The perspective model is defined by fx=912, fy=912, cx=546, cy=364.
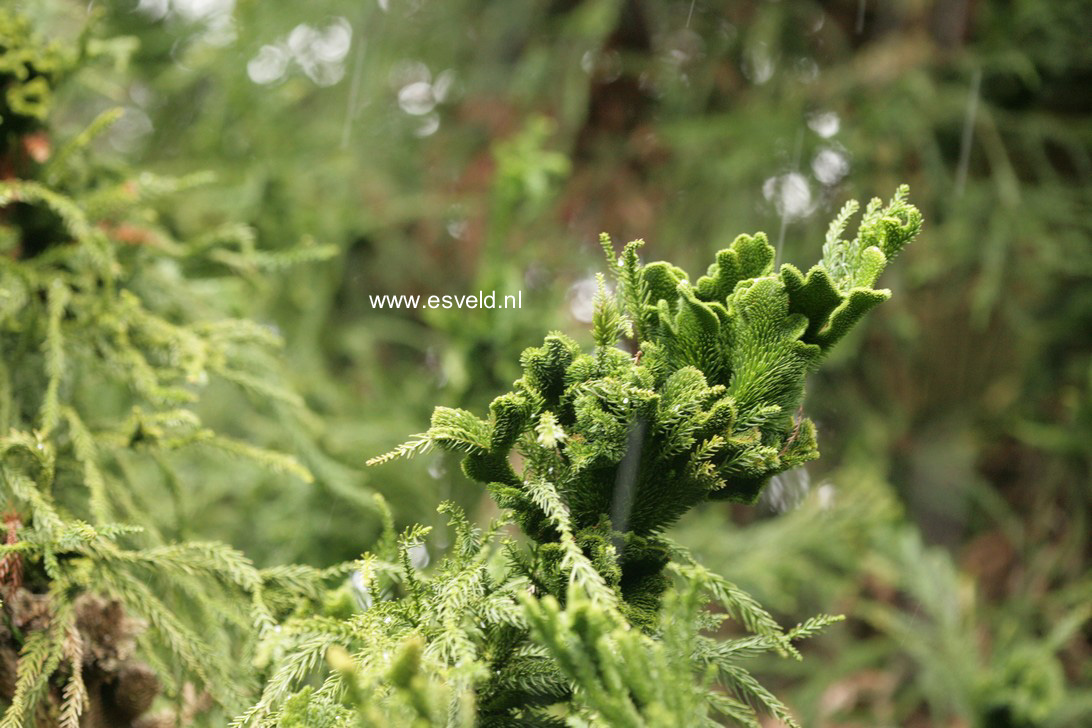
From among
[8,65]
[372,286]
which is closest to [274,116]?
[372,286]

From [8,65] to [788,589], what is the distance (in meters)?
2.39

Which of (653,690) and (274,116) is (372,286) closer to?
(274,116)

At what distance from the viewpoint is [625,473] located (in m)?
0.89

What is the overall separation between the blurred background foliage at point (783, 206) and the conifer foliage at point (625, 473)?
1.46 metres

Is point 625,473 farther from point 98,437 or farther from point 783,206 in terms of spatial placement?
point 783,206

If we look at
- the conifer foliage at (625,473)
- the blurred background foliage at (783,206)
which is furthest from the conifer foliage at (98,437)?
the blurred background foliage at (783,206)

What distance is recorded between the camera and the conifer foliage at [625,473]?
0.82 m

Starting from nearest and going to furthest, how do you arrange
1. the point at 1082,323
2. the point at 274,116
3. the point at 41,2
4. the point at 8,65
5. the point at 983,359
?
the point at 8,65
the point at 41,2
the point at 274,116
the point at 1082,323
the point at 983,359

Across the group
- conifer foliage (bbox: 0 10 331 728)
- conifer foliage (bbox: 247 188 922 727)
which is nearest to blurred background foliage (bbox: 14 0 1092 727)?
conifer foliage (bbox: 0 10 331 728)

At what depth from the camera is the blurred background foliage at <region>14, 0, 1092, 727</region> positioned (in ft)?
8.86

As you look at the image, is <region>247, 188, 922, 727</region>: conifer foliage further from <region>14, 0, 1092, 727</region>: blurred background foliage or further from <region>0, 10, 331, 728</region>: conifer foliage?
<region>14, 0, 1092, 727</region>: blurred background foliage

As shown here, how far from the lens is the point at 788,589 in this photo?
2.78 metres

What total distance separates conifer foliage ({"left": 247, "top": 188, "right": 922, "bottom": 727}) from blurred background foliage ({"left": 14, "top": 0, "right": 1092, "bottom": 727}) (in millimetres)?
1456

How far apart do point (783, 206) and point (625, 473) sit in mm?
2399
